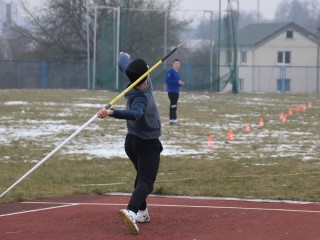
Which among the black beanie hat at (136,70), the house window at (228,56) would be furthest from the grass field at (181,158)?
the house window at (228,56)

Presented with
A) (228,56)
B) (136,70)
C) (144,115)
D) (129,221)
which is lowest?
(129,221)

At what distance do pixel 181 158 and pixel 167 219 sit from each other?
20.8ft

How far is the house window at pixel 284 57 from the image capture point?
263ft

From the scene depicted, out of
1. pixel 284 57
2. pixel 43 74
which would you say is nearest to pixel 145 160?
pixel 43 74

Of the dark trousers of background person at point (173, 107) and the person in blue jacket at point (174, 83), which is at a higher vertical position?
the person in blue jacket at point (174, 83)

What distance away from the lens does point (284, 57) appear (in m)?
80.2

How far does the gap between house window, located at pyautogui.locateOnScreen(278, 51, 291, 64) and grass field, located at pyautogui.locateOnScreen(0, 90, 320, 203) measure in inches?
2068

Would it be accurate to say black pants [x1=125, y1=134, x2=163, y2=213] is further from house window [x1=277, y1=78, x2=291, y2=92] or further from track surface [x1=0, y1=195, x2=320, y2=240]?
house window [x1=277, y1=78, x2=291, y2=92]

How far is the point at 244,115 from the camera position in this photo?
29.5m

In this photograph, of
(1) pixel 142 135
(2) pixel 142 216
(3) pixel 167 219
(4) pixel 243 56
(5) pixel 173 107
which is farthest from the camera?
(4) pixel 243 56

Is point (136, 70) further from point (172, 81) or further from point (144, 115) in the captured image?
point (172, 81)

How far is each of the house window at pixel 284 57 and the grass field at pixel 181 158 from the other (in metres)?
52.5

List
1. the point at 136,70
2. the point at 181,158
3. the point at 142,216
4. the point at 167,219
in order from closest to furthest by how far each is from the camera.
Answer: the point at 136,70 → the point at 142,216 → the point at 167,219 → the point at 181,158

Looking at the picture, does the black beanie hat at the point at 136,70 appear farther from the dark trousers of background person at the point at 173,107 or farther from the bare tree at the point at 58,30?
the bare tree at the point at 58,30
